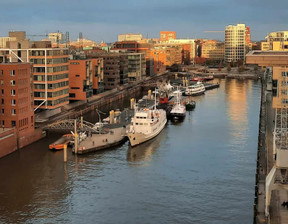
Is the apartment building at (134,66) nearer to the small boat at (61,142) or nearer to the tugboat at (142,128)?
the tugboat at (142,128)

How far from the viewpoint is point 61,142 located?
3088 centimetres

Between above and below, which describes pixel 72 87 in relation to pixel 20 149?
above

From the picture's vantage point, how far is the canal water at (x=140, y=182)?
1930cm

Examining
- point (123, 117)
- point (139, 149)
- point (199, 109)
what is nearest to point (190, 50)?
point (199, 109)

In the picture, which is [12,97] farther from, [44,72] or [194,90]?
[194,90]

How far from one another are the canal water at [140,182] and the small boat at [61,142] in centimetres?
57

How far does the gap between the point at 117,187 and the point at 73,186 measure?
2082mm

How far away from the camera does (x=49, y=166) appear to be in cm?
2641

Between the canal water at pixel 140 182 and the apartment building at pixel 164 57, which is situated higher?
the apartment building at pixel 164 57

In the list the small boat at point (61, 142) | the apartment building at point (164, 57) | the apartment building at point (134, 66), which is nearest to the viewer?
the small boat at point (61, 142)

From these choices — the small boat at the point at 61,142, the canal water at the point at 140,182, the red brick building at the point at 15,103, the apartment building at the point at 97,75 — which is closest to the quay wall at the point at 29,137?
the red brick building at the point at 15,103

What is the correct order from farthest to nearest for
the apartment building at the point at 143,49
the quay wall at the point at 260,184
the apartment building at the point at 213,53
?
the apartment building at the point at 213,53
the apartment building at the point at 143,49
the quay wall at the point at 260,184

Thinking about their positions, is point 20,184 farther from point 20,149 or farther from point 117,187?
point 20,149

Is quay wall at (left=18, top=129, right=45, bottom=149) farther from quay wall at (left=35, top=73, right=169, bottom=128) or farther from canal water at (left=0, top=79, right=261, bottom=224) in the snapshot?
quay wall at (left=35, top=73, right=169, bottom=128)
